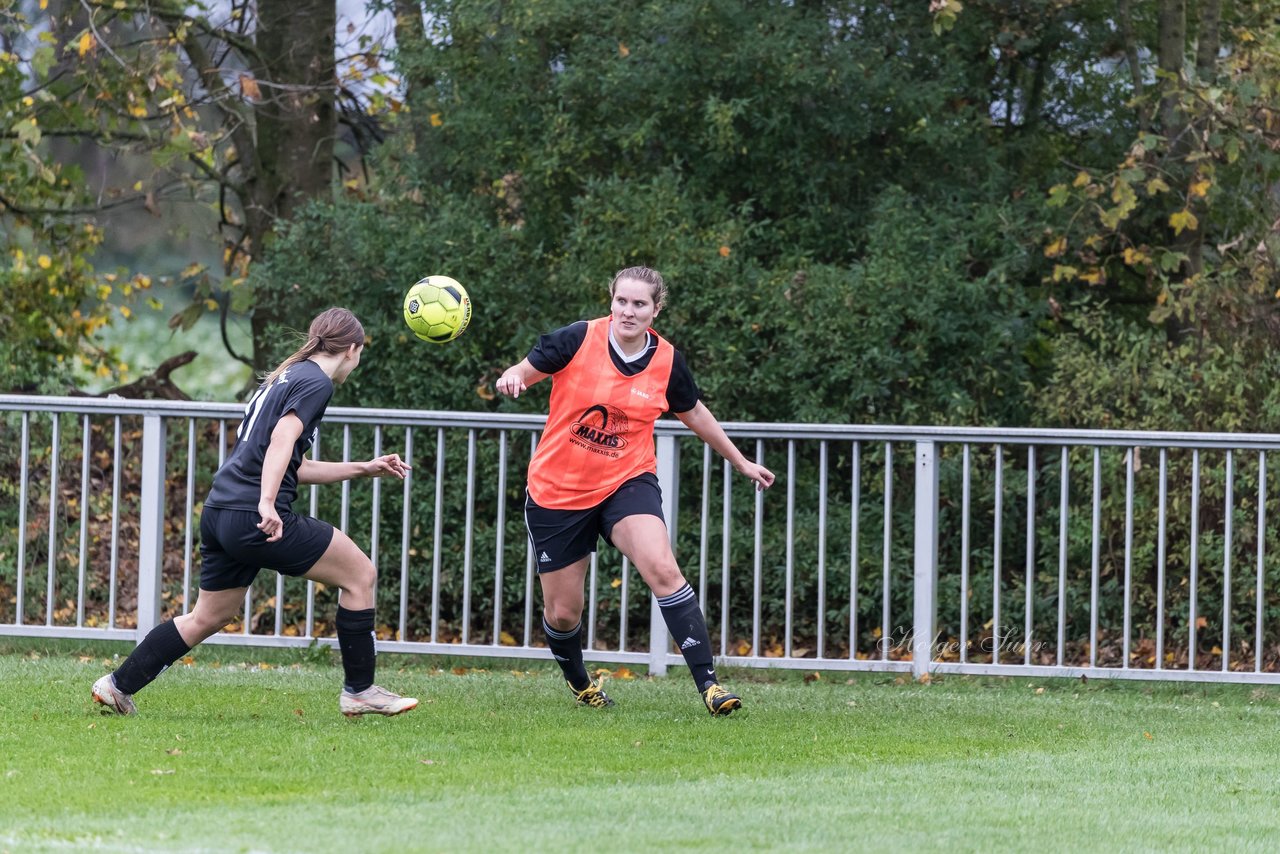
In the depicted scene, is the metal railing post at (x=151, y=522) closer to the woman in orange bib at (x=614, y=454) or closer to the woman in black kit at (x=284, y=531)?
the woman in black kit at (x=284, y=531)

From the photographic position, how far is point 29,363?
37.5 ft

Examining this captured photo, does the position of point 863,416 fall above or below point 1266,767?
above

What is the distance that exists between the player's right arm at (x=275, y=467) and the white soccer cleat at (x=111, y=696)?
42.0 inches

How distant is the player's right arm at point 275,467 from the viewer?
5688 mm

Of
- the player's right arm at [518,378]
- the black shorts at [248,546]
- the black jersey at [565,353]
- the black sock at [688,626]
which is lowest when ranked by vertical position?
the black sock at [688,626]

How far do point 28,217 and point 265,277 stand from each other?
2844 millimetres

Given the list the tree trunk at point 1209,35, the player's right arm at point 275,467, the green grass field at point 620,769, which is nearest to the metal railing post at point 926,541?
the green grass field at point 620,769

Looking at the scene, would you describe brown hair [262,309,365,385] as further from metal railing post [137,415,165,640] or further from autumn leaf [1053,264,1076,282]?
autumn leaf [1053,264,1076,282]

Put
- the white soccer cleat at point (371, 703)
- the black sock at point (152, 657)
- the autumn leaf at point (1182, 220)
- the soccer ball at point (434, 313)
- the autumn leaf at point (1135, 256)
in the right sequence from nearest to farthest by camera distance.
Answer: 1. the black sock at point (152, 657)
2. the white soccer cleat at point (371, 703)
3. the soccer ball at point (434, 313)
4. the autumn leaf at point (1182, 220)
5. the autumn leaf at point (1135, 256)

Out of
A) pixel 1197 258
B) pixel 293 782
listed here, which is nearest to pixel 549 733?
pixel 293 782

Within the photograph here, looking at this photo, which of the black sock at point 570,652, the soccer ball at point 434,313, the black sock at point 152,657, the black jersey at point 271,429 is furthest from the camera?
the black sock at point 570,652

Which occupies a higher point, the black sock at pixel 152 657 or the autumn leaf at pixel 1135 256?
the autumn leaf at pixel 1135 256

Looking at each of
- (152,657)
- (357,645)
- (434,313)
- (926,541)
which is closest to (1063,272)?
(926,541)

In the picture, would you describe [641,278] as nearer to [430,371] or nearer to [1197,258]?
[430,371]
